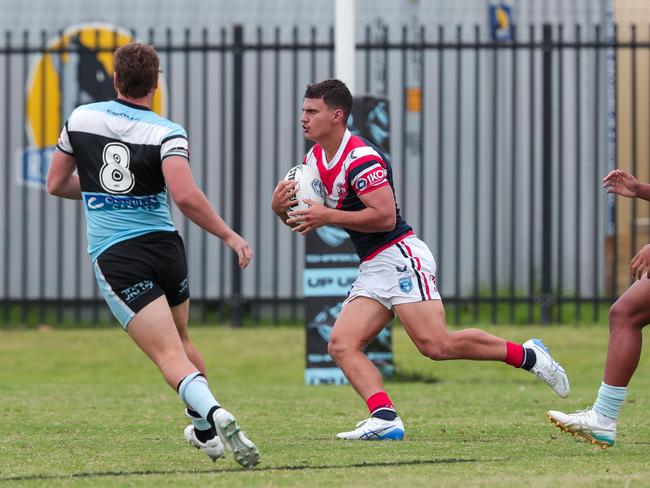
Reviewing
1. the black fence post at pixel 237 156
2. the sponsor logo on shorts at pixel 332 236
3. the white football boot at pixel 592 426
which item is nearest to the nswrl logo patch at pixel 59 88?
the black fence post at pixel 237 156

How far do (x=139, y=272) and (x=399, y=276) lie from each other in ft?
5.51

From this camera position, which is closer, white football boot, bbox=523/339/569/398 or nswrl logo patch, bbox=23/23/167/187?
white football boot, bbox=523/339/569/398

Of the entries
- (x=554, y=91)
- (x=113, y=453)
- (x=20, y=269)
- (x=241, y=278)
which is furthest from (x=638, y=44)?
(x=113, y=453)

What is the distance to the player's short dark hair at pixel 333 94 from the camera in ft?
23.2

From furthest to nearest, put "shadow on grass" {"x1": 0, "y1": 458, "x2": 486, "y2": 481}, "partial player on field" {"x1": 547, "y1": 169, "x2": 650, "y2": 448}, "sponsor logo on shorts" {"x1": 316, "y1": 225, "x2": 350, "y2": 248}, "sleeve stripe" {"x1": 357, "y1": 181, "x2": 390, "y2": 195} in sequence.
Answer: "sponsor logo on shorts" {"x1": 316, "y1": 225, "x2": 350, "y2": 248} < "sleeve stripe" {"x1": 357, "y1": 181, "x2": 390, "y2": 195} < "partial player on field" {"x1": 547, "y1": 169, "x2": 650, "y2": 448} < "shadow on grass" {"x1": 0, "y1": 458, "x2": 486, "y2": 481}

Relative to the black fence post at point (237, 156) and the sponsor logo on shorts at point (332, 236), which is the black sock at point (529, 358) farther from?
the black fence post at point (237, 156)

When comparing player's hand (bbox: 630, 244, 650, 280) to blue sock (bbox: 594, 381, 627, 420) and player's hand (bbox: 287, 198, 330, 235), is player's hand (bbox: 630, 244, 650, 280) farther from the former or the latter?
player's hand (bbox: 287, 198, 330, 235)

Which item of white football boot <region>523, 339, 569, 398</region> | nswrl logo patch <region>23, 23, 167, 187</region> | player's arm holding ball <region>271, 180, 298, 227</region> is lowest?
white football boot <region>523, 339, 569, 398</region>

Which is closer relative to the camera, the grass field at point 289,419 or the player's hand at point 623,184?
the grass field at point 289,419

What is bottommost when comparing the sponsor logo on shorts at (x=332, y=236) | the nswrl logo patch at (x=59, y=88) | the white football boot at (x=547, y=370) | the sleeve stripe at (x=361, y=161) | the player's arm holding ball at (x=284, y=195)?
the white football boot at (x=547, y=370)

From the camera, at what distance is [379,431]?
702 centimetres

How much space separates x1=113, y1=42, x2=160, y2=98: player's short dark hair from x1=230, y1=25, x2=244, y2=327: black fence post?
827 cm

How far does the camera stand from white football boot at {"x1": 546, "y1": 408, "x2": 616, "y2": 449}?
6516 mm

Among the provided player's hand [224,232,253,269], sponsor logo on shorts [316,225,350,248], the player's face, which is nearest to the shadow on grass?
player's hand [224,232,253,269]
